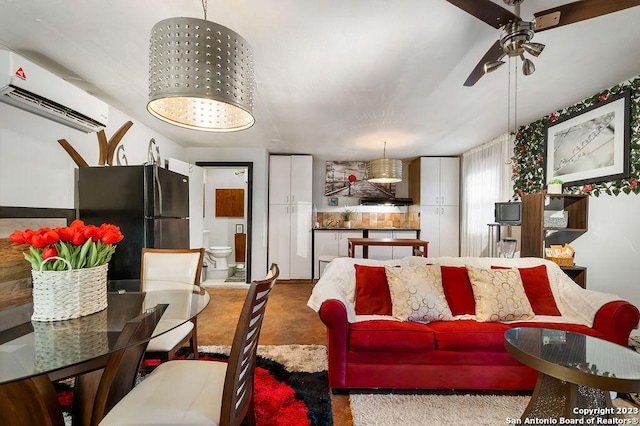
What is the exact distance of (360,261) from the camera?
2.79 metres

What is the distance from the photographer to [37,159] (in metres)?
2.48

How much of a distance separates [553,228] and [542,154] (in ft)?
3.70

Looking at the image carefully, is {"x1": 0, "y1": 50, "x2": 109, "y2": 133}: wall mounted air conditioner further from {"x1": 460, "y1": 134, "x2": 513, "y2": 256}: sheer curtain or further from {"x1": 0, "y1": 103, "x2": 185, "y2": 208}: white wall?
{"x1": 460, "y1": 134, "x2": 513, "y2": 256}: sheer curtain

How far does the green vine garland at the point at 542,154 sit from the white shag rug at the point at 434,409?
2.24 metres

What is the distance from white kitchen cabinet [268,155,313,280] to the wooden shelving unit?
340cm

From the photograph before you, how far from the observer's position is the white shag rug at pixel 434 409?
5.78 feet

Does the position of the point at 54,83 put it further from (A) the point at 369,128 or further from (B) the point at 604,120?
(B) the point at 604,120

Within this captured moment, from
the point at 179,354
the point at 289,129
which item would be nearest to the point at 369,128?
the point at 289,129

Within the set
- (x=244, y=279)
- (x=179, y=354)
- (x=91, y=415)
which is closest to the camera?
(x=91, y=415)

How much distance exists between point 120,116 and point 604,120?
506 centimetres

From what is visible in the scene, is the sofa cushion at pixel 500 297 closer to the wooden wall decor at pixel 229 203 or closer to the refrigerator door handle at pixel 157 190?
the refrigerator door handle at pixel 157 190

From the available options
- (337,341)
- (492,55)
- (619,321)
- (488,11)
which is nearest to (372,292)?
(337,341)

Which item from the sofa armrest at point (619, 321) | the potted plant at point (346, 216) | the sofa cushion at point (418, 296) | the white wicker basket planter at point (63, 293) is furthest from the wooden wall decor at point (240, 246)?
the sofa armrest at point (619, 321)

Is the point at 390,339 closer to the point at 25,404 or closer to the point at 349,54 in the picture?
the point at 25,404
